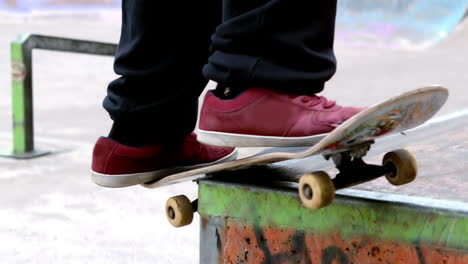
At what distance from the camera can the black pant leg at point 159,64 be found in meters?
1.90

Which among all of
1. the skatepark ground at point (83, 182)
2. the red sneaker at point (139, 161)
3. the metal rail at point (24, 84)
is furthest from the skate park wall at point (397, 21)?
the red sneaker at point (139, 161)

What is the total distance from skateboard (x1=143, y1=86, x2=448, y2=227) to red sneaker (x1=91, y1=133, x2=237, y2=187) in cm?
10

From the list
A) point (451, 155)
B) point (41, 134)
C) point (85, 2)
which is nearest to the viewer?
point (451, 155)

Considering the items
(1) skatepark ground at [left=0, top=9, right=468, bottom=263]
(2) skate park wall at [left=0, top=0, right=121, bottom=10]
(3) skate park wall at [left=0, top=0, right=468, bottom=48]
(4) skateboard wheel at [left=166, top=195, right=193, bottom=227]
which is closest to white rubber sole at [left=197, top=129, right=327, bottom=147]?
(4) skateboard wheel at [left=166, top=195, right=193, bottom=227]

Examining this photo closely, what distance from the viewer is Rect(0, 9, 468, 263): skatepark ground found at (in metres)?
2.99

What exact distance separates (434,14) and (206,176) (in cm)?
1109

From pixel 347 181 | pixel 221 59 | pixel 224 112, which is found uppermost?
Answer: pixel 221 59

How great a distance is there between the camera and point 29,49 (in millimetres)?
4648

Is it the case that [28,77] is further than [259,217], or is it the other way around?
[28,77]

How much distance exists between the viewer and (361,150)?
1.77 metres

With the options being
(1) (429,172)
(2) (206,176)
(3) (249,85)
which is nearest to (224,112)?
(3) (249,85)

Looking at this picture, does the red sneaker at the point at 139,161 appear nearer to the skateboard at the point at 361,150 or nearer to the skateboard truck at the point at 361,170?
the skateboard at the point at 361,150

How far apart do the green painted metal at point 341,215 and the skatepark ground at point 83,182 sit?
208mm

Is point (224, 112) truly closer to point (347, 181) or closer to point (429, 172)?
point (347, 181)
